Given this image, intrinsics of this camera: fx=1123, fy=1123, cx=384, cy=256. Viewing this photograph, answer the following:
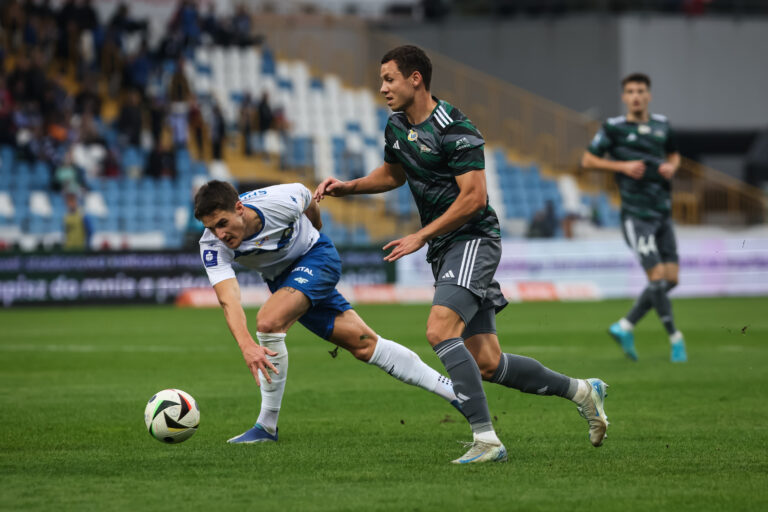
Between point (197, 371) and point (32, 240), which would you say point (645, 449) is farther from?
point (32, 240)

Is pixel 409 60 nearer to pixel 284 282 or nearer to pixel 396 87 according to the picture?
pixel 396 87

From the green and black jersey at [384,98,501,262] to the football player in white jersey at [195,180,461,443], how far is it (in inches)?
33.4

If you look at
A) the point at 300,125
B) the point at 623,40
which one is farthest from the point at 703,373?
the point at 623,40

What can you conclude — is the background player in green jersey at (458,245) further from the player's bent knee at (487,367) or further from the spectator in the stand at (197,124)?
the spectator in the stand at (197,124)

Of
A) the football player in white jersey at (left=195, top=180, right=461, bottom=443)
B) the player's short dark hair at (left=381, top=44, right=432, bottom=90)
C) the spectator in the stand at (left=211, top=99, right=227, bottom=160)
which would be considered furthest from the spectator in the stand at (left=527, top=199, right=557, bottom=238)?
the player's short dark hair at (left=381, top=44, right=432, bottom=90)

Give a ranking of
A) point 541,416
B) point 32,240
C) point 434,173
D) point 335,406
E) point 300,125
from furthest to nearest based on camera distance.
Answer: point 300,125, point 32,240, point 335,406, point 541,416, point 434,173

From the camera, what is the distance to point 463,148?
6.04 m

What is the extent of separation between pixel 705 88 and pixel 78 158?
21374mm

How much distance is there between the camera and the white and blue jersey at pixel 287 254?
6707 millimetres

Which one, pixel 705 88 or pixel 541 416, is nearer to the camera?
pixel 541 416

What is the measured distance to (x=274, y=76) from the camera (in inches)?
1241

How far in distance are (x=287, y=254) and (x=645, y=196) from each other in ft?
19.1

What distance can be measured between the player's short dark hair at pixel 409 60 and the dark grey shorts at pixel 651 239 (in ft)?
19.9

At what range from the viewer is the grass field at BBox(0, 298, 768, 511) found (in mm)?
5145
